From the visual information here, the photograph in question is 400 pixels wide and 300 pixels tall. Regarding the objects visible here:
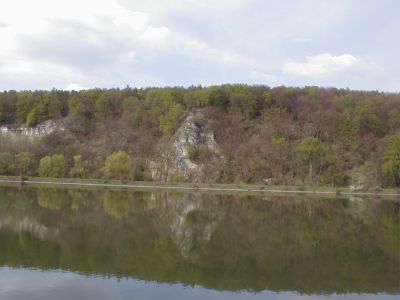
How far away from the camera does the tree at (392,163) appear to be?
90.8 metres

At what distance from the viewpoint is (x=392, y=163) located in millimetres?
90812

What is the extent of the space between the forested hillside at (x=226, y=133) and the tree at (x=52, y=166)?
8.3 inches

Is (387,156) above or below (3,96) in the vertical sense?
below

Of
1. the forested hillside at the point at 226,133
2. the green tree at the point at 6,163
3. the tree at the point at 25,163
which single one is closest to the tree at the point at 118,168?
the forested hillside at the point at 226,133

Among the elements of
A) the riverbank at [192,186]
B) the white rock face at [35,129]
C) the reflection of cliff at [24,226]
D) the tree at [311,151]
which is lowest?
the riverbank at [192,186]

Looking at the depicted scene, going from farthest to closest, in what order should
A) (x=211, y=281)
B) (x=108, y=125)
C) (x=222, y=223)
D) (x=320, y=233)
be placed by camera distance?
(x=108, y=125) < (x=222, y=223) < (x=320, y=233) < (x=211, y=281)

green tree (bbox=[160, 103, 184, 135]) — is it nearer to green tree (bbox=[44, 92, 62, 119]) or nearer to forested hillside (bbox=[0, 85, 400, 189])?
forested hillside (bbox=[0, 85, 400, 189])

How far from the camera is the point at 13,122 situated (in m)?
140

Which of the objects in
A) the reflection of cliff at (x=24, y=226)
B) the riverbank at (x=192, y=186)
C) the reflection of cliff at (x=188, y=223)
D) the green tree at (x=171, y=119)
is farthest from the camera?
the green tree at (x=171, y=119)

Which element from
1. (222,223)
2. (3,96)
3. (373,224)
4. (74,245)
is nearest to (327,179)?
(373,224)

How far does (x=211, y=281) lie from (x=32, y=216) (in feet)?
73.1

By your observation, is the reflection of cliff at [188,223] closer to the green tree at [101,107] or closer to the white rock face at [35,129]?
the white rock face at [35,129]

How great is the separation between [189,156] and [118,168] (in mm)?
19974

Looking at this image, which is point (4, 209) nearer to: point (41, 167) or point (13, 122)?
point (41, 167)
